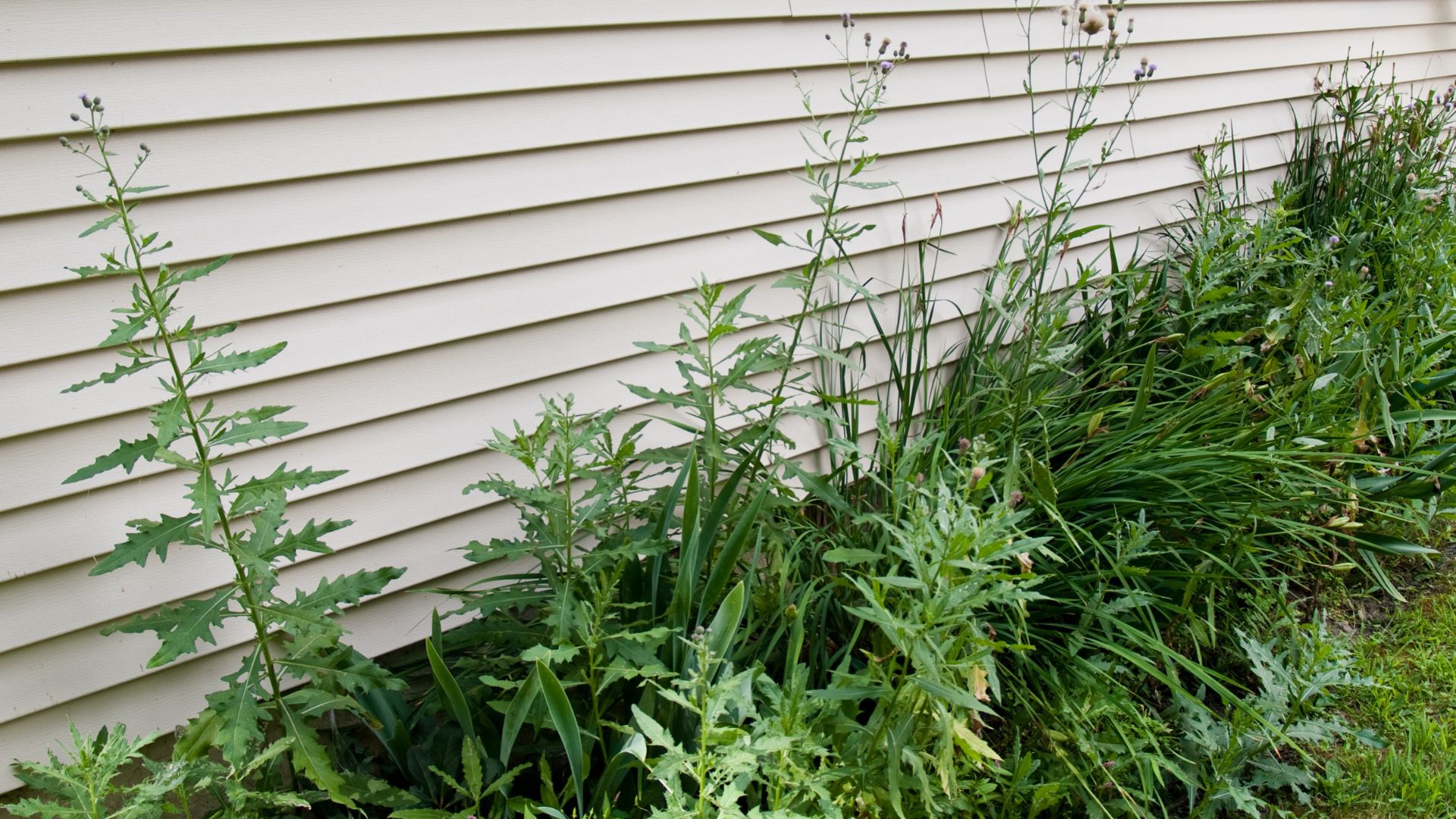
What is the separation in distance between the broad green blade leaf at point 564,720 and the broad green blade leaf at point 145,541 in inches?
27.5

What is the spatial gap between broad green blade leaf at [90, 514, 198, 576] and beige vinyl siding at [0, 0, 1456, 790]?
323 mm

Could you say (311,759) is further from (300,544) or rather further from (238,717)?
(300,544)

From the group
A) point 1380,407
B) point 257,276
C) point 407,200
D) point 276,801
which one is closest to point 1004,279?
point 1380,407

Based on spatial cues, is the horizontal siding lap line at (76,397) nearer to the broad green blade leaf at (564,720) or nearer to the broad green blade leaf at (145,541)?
the broad green blade leaf at (145,541)

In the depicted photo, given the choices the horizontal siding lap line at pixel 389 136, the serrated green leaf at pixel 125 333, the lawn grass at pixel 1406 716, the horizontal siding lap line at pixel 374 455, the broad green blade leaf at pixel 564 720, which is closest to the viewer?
the serrated green leaf at pixel 125 333

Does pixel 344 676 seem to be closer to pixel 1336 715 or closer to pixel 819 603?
pixel 819 603

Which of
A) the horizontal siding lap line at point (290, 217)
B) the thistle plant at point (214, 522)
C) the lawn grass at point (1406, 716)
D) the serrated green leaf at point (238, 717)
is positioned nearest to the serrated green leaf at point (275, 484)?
the thistle plant at point (214, 522)

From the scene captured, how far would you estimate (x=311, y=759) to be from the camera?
70.3 inches

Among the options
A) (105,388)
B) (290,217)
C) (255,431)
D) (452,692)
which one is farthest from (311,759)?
(290,217)

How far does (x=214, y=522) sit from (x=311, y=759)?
0.49 meters

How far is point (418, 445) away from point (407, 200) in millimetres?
582

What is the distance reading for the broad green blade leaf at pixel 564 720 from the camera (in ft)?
5.49

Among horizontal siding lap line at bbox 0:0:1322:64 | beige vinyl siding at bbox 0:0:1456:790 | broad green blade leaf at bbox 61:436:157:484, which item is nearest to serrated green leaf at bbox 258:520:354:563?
broad green blade leaf at bbox 61:436:157:484

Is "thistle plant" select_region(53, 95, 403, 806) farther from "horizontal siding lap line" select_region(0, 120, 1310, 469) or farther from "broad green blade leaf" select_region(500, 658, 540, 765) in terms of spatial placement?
"broad green blade leaf" select_region(500, 658, 540, 765)
